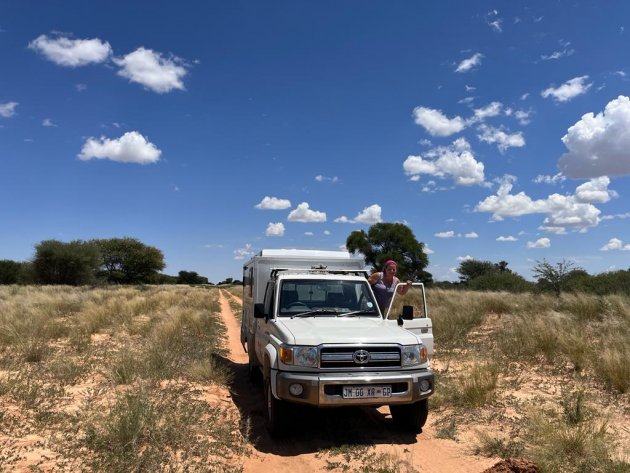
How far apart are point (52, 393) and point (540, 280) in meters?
22.5

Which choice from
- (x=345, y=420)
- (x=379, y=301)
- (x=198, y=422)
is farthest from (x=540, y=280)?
(x=198, y=422)

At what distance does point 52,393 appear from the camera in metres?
7.12

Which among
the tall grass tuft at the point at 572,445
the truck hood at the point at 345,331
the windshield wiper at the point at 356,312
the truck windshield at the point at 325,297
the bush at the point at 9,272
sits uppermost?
the bush at the point at 9,272

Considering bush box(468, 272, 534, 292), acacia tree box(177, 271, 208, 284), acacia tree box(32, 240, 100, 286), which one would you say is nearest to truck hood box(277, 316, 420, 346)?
bush box(468, 272, 534, 292)

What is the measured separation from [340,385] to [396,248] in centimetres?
4715

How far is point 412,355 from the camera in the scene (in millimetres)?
5883

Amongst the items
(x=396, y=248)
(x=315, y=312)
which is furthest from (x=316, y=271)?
(x=396, y=248)

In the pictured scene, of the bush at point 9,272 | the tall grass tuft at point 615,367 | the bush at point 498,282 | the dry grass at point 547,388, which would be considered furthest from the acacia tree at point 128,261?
the tall grass tuft at point 615,367

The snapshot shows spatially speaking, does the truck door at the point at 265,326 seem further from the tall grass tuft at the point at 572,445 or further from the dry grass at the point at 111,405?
the tall grass tuft at the point at 572,445

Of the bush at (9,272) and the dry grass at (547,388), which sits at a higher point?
the bush at (9,272)

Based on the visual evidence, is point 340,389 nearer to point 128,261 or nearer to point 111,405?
point 111,405

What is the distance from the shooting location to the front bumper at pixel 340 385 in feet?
18.1

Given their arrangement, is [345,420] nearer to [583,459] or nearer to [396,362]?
[396,362]

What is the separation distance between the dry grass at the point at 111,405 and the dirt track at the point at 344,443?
32 cm
